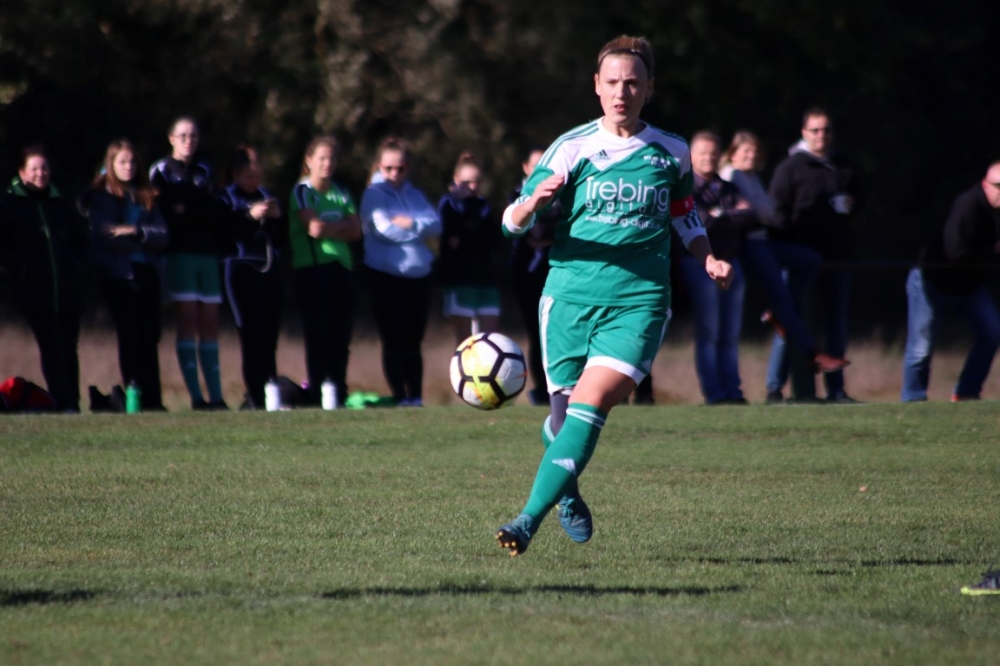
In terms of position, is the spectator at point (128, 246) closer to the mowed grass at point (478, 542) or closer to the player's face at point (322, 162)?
the mowed grass at point (478, 542)

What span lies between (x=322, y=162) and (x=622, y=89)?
22.5ft

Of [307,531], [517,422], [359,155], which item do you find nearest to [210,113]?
[359,155]

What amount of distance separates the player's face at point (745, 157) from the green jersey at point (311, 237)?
11.4 feet

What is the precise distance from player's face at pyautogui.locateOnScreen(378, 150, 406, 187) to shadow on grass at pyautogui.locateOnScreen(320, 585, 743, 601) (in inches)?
314

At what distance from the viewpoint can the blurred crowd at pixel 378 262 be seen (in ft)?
41.3

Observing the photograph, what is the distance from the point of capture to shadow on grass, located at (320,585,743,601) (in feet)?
19.2

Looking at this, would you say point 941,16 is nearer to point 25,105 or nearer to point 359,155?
point 359,155

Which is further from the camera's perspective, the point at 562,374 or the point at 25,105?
the point at 25,105

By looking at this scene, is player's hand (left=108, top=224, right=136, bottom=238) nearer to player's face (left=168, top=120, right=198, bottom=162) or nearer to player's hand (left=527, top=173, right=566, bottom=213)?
player's face (left=168, top=120, right=198, bottom=162)

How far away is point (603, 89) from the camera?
678 centimetres

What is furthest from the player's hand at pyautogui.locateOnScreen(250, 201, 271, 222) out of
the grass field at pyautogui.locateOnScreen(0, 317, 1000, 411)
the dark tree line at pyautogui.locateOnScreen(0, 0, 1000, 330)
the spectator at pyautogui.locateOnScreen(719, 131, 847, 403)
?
the dark tree line at pyautogui.locateOnScreen(0, 0, 1000, 330)

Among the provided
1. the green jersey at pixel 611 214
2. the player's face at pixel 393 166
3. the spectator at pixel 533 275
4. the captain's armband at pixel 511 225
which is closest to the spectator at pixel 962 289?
the spectator at pixel 533 275

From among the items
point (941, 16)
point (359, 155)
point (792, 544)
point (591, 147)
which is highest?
point (941, 16)

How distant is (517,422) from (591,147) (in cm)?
581
